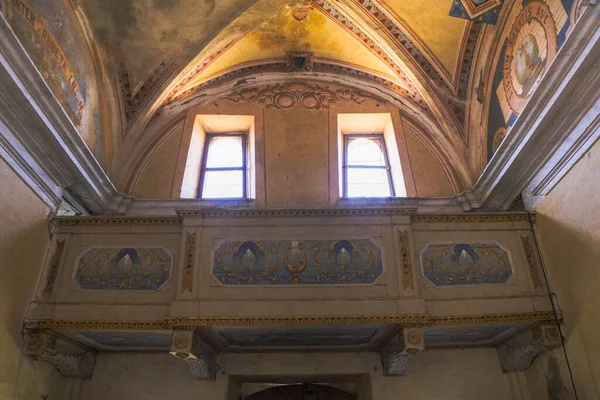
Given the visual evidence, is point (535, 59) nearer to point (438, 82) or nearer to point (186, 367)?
point (438, 82)

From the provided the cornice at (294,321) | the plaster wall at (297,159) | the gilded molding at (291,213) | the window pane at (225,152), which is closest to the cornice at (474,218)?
the gilded molding at (291,213)

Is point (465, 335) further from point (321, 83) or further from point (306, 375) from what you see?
point (321, 83)

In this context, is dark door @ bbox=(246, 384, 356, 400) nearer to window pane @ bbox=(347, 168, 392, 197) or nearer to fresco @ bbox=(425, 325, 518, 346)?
fresco @ bbox=(425, 325, 518, 346)

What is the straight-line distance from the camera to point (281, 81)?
30.7 ft

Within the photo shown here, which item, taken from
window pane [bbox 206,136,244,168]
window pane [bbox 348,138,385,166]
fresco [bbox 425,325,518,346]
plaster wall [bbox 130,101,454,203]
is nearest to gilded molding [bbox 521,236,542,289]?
fresco [bbox 425,325,518,346]

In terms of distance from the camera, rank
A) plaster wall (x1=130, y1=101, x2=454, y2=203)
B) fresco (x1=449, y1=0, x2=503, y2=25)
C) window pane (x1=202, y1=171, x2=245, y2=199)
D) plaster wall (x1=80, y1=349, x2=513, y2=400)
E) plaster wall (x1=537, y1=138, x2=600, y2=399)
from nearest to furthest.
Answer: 1. plaster wall (x1=537, y1=138, x2=600, y2=399)
2. plaster wall (x1=80, y1=349, x2=513, y2=400)
3. fresco (x1=449, y1=0, x2=503, y2=25)
4. plaster wall (x1=130, y1=101, x2=454, y2=203)
5. window pane (x1=202, y1=171, x2=245, y2=199)

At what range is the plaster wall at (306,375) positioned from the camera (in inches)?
267

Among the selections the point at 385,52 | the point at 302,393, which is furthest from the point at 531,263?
the point at 385,52

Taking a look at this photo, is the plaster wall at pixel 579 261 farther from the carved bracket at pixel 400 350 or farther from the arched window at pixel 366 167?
the arched window at pixel 366 167

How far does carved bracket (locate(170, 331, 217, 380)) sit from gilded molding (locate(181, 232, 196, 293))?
1.71ft

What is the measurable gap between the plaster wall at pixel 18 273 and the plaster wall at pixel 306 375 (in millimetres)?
1048

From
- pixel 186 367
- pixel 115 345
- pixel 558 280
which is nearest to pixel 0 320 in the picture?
pixel 115 345

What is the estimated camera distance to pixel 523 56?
6.53 metres

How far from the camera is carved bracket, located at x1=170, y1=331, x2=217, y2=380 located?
549cm
